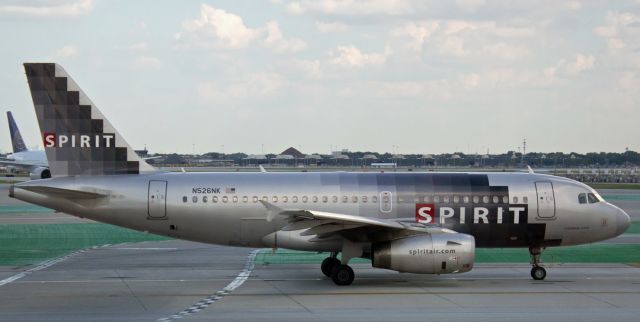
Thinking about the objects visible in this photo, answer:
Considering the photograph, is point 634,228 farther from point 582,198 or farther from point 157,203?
point 157,203

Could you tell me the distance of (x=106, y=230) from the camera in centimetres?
4409

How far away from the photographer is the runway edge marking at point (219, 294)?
21234 mm

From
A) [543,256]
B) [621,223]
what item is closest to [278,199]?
[621,223]

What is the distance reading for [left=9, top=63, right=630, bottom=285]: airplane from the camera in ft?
88.9

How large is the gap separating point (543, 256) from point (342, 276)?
34.3 feet

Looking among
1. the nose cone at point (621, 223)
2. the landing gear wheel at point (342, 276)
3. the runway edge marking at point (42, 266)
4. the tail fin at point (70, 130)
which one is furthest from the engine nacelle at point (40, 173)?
the nose cone at point (621, 223)

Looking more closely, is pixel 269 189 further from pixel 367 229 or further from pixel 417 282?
pixel 417 282

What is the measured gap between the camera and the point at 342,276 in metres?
26.3

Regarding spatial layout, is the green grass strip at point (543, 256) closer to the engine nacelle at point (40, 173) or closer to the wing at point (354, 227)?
the wing at point (354, 227)

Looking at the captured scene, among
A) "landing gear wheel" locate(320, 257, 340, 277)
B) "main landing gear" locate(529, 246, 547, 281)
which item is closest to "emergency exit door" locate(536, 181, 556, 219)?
"main landing gear" locate(529, 246, 547, 281)

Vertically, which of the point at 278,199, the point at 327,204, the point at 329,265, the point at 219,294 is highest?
the point at 278,199

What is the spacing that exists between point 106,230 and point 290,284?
64.9 feet

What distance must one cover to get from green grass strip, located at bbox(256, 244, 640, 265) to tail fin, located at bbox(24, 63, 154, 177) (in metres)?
6.70

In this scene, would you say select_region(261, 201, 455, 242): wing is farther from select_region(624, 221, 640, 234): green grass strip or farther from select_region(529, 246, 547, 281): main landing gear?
select_region(624, 221, 640, 234): green grass strip
